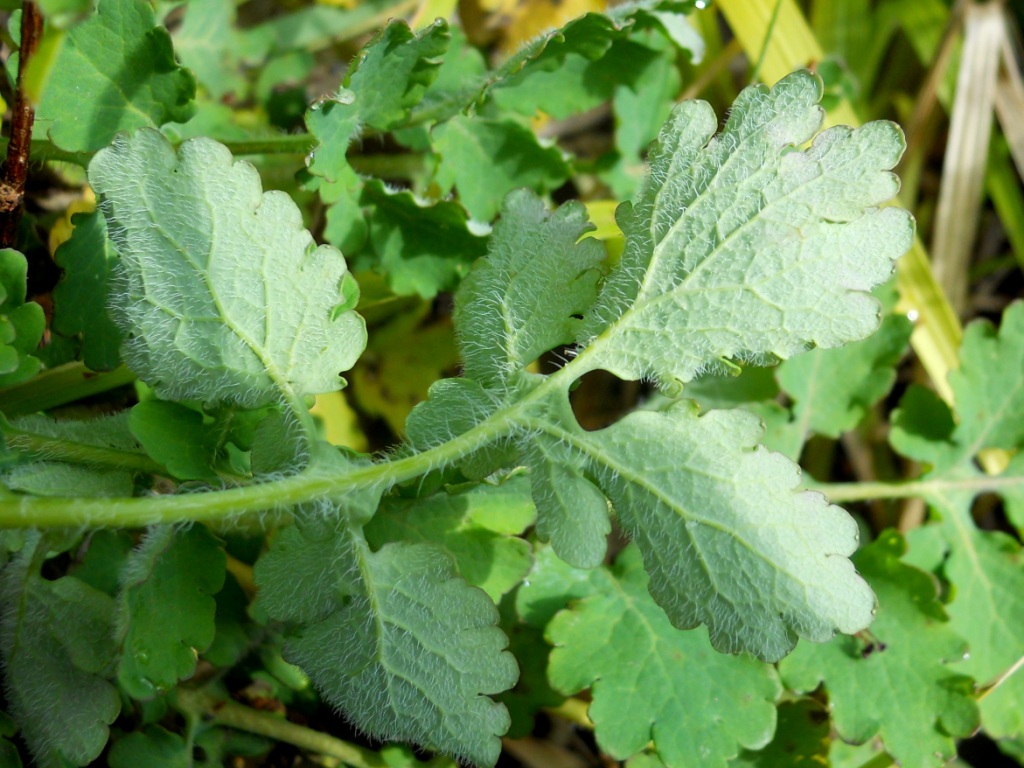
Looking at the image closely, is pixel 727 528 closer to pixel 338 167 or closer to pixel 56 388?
pixel 338 167

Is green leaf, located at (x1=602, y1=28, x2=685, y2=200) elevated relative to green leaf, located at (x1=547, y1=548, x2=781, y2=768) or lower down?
elevated

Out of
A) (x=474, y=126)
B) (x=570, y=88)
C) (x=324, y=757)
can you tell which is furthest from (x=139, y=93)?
(x=324, y=757)

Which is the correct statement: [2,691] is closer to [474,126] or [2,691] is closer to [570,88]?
[474,126]

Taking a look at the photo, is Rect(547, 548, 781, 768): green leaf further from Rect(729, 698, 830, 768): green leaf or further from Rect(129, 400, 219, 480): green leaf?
Rect(129, 400, 219, 480): green leaf

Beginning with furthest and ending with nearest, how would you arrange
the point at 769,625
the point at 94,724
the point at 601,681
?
the point at 601,681
the point at 94,724
the point at 769,625

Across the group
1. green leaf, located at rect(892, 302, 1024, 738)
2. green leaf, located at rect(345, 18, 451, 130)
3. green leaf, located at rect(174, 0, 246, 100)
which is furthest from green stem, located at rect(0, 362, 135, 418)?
green leaf, located at rect(892, 302, 1024, 738)

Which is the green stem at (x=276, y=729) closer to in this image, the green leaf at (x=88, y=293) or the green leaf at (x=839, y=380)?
the green leaf at (x=88, y=293)
